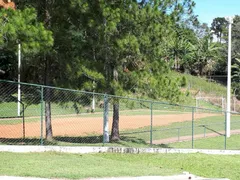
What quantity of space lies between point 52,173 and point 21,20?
4.66 meters

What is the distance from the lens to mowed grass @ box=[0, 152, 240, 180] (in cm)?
855

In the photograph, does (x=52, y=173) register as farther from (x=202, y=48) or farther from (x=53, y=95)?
(x=202, y=48)

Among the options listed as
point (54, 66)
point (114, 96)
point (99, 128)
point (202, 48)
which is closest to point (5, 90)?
point (99, 128)

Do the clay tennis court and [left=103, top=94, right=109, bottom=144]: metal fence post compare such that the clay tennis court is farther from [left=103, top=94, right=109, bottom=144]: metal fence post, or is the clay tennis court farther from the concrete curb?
the concrete curb

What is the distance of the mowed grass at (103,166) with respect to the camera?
8.55 metres

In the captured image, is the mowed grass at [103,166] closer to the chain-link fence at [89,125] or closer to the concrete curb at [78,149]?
the concrete curb at [78,149]

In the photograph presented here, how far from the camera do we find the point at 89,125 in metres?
26.3

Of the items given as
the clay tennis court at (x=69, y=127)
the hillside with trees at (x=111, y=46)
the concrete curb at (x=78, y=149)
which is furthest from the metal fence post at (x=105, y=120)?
the clay tennis court at (x=69, y=127)

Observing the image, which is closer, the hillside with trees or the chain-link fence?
the hillside with trees

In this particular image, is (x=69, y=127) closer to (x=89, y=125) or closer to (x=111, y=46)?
(x=89, y=125)

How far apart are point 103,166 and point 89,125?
53.8 ft

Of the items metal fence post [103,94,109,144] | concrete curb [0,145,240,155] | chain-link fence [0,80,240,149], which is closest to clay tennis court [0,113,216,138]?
→ chain-link fence [0,80,240,149]

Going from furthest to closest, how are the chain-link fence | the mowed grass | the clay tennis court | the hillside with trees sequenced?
the clay tennis court
the chain-link fence
the hillside with trees
the mowed grass

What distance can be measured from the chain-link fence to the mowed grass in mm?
1781
